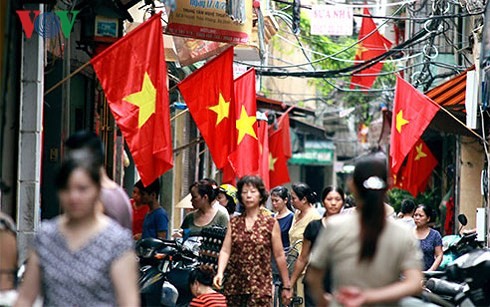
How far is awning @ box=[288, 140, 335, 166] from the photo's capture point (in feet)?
181

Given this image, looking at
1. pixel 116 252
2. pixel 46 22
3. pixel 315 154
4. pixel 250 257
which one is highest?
pixel 46 22

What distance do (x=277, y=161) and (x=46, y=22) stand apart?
20.3 m

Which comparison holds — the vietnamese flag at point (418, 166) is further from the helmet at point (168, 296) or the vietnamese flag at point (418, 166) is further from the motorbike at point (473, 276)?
the motorbike at point (473, 276)

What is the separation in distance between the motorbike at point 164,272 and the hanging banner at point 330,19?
584 inches

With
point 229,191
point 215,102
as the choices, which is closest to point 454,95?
point 229,191

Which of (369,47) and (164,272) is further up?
(369,47)

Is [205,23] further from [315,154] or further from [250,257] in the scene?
[315,154]

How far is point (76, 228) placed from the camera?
7098 millimetres

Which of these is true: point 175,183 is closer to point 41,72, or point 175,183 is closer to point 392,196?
point 392,196

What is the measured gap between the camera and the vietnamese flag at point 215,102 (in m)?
15.7

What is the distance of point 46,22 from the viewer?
12.1 m

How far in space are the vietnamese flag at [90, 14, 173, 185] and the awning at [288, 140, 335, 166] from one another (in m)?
41.6

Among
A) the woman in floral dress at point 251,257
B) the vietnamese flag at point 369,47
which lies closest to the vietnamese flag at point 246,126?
the woman in floral dress at point 251,257

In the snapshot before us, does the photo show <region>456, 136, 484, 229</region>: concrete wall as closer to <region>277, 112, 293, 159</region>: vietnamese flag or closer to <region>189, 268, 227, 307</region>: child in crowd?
<region>277, 112, 293, 159</region>: vietnamese flag
